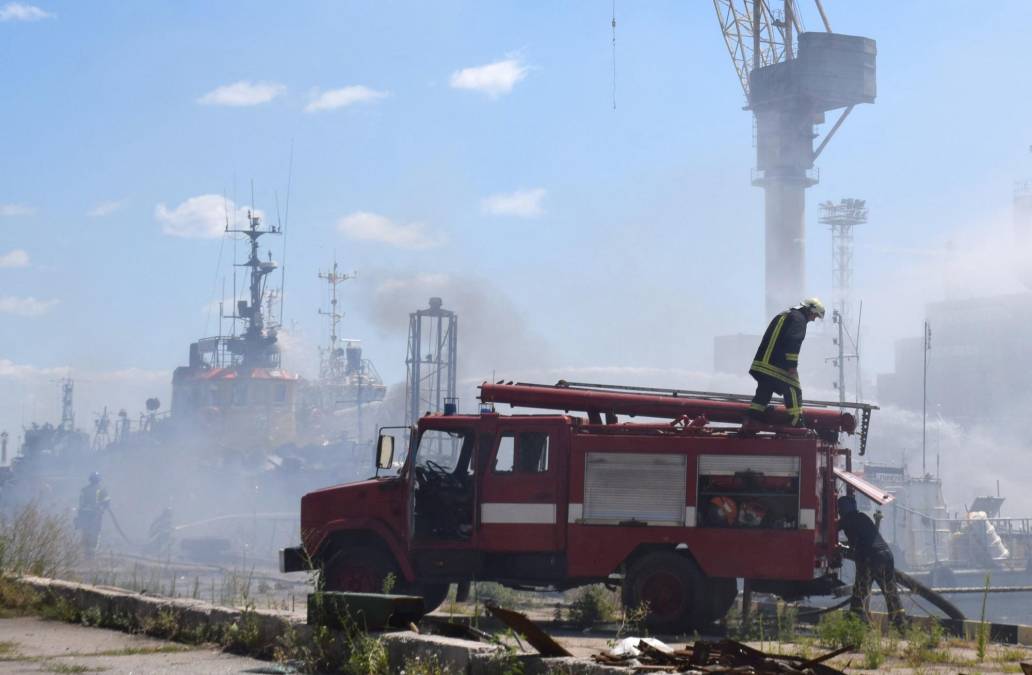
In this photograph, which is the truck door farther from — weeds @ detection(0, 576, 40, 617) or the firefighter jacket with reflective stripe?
weeds @ detection(0, 576, 40, 617)

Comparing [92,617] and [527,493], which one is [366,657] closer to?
[92,617]

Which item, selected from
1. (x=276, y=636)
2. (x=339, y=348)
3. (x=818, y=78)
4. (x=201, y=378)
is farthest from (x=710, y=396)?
(x=818, y=78)

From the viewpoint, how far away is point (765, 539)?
452 inches

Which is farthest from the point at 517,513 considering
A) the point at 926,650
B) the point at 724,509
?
the point at 926,650

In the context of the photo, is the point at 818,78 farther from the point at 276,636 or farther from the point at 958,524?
the point at 276,636

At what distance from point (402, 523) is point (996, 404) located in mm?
159654

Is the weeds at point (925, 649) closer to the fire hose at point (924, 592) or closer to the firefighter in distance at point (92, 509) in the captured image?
the fire hose at point (924, 592)

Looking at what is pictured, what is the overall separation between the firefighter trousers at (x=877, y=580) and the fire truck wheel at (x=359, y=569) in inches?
180

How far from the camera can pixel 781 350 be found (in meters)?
12.4

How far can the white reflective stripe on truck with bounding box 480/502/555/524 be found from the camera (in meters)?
12.0

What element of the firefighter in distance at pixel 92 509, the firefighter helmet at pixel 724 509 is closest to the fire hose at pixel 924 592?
the firefighter helmet at pixel 724 509

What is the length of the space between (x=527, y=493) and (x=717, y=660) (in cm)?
528

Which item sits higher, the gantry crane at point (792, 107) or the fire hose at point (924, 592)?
the gantry crane at point (792, 107)

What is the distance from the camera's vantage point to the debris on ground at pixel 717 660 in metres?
6.61
